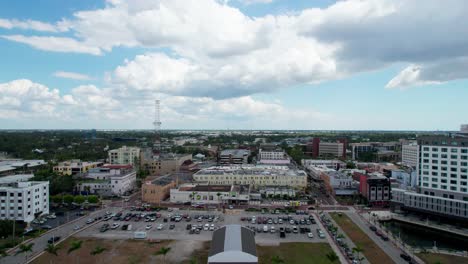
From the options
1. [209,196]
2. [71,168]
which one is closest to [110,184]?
[209,196]

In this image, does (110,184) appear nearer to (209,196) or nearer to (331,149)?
(209,196)

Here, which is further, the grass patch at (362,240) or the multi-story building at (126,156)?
the multi-story building at (126,156)

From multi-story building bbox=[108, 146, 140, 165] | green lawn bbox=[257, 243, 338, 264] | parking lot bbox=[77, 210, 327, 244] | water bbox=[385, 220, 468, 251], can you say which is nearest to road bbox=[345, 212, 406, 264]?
water bbox=[385, 220, 468, 251]

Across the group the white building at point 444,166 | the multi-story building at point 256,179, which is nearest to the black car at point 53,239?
the multi-story building at point 256,179

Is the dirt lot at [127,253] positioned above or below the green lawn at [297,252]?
below

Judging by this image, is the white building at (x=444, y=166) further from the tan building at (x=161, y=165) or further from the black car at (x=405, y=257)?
the tan building at (x=161, y=165)

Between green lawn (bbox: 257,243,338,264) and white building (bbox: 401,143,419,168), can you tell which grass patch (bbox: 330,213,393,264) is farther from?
white building (bbox: 401,143,419,168)
